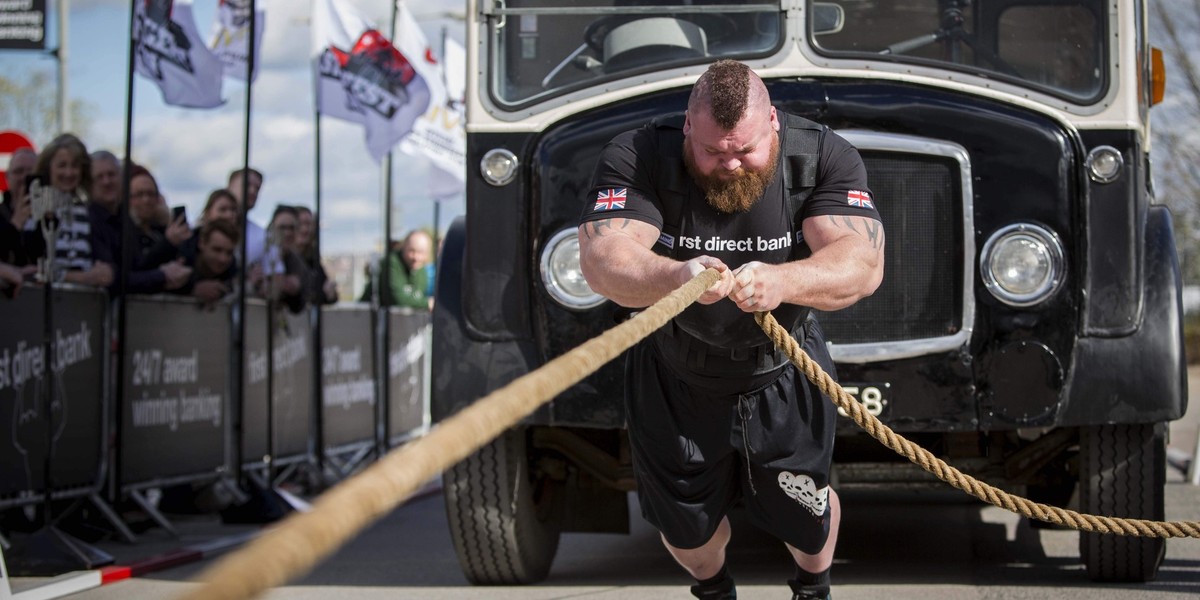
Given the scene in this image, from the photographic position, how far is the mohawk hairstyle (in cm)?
393

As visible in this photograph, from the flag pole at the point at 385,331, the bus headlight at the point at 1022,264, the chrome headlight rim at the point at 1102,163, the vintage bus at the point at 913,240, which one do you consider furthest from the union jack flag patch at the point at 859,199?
the flag pole at the point at 385,331

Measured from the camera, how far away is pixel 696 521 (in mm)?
4473

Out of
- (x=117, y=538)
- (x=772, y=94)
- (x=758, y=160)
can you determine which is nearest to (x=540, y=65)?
(x=772, y=94)

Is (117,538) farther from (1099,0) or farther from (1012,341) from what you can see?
(1099,0)

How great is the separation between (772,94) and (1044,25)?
118 centimetres

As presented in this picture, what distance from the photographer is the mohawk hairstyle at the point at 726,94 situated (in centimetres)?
393

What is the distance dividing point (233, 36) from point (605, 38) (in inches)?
182

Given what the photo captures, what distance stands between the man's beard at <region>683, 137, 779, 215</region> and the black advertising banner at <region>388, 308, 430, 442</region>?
8783 mm

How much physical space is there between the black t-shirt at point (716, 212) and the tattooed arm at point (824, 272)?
62 millimetres

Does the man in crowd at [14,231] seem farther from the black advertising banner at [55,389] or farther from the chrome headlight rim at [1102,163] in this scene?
the chrome headlight rim at [1102,163]

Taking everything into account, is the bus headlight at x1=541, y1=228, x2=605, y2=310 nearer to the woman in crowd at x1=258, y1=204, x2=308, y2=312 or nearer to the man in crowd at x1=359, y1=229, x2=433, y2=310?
the woman in crowd at x1=258, y1=204, x2=308, y2=312

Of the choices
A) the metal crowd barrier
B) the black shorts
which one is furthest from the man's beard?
the metal crowd barrier

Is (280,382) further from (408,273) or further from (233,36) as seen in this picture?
(408,273)

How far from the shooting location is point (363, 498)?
1.87 meters
